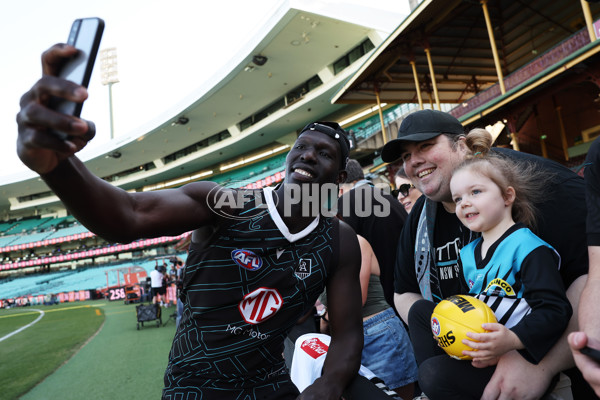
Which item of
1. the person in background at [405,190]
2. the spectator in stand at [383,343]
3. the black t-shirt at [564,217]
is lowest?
the spectator in stand at [383,343]

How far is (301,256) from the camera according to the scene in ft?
5.51

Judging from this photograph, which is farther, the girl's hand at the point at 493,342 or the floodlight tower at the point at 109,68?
the floodlight tower at the point at 109,68

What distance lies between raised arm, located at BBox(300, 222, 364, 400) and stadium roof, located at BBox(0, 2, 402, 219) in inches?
975

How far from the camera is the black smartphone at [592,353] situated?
1.20 m

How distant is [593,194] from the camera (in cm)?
148

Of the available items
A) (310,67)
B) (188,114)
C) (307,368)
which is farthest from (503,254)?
(188,114)

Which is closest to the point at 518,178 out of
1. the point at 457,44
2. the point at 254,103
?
the point at 457,44

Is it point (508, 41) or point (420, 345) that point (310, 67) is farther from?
point (420, 345)

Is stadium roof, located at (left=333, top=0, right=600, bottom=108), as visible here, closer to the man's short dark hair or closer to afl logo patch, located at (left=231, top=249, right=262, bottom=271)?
the man's short dark hair

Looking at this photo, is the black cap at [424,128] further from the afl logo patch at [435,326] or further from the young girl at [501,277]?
the afl logo patch at [435,326]

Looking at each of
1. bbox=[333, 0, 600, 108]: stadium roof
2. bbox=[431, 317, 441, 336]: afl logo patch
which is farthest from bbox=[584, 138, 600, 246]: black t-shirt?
bbox=[333, 0, 600, 108]: stadium roof

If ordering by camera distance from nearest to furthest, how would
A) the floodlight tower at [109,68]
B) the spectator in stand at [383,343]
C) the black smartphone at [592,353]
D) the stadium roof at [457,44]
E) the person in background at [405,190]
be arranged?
the black smartphone at [592,353], the spectator in stand at [383,343], the person in background at [405,190], the stadium roof at [457,44], the floodlight tower at [109,68]

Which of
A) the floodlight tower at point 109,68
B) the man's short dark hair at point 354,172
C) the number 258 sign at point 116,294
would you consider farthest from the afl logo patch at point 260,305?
the floodlight tower at point 109,68

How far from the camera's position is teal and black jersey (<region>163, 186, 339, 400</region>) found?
5.01ft
